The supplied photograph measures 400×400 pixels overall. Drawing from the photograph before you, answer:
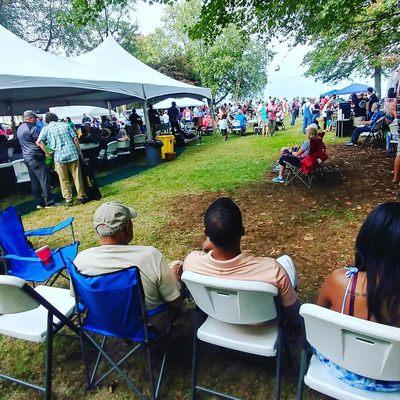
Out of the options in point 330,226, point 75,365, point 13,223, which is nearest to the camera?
point 75,365

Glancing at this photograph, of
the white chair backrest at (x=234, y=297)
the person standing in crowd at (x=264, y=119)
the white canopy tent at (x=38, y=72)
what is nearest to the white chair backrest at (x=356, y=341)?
the white chair backrest at (x=234, y=297)

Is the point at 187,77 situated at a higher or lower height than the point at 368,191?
higher

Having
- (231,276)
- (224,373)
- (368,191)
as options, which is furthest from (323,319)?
(368,191)

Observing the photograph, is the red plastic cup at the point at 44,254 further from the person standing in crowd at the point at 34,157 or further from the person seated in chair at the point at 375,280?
the person standing in crowd at the point at 34,157

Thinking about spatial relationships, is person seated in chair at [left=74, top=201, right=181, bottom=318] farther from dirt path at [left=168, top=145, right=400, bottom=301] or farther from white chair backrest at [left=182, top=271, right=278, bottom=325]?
dirt path at [left=168, top=145, right=400, bottom=301]

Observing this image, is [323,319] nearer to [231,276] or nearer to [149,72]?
[231,276]

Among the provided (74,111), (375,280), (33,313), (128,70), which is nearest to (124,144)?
(128,70)

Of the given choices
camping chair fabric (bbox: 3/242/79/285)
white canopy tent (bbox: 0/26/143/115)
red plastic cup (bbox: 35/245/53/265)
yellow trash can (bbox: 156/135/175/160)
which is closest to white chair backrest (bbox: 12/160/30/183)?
white canopy tent (bbox: 0/26/143/115)

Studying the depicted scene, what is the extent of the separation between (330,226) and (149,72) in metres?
10.5

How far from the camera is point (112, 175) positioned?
9664mm

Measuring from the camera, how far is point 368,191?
5.91 m

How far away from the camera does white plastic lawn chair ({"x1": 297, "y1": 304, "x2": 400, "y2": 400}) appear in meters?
1.17

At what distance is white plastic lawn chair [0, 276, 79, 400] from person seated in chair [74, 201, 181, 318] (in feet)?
1.06

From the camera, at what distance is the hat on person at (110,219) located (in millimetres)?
2049
